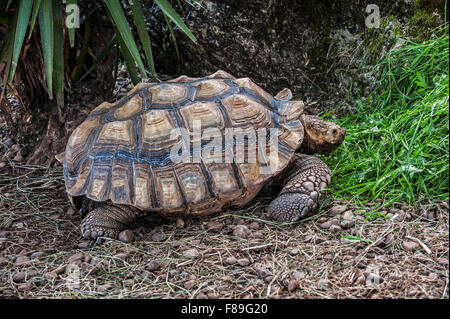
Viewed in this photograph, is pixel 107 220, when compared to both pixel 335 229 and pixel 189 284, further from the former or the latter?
pixel 335 229

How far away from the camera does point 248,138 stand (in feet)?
10.3

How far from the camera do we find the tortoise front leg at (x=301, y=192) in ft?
9.84

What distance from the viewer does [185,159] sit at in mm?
3004

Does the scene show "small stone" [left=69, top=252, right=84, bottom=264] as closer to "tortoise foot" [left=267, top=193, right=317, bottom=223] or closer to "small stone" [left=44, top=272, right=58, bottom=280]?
"small stone" [left=44, top=272, right=58, bottom=280]

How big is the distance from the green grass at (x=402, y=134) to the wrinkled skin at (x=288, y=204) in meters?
0.20

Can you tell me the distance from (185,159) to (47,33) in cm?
120

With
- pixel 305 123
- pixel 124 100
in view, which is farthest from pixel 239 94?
pixel 124 100

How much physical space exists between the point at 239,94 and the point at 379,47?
56.2 inches

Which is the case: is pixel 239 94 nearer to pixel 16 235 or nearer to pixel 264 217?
pixel 264 217

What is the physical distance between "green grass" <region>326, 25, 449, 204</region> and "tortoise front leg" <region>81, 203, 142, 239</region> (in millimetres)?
1373

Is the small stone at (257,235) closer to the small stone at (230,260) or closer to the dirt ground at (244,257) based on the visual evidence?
the dirt ground at (244,257)

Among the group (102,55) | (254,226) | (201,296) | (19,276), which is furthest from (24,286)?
(102,55)

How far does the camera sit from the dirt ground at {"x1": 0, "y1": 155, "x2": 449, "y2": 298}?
2.37 metres

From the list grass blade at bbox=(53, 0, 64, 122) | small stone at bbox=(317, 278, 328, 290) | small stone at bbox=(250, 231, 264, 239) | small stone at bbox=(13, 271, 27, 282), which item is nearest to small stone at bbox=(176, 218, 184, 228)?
small stone at bbox=(250, 231, 264, 239)
